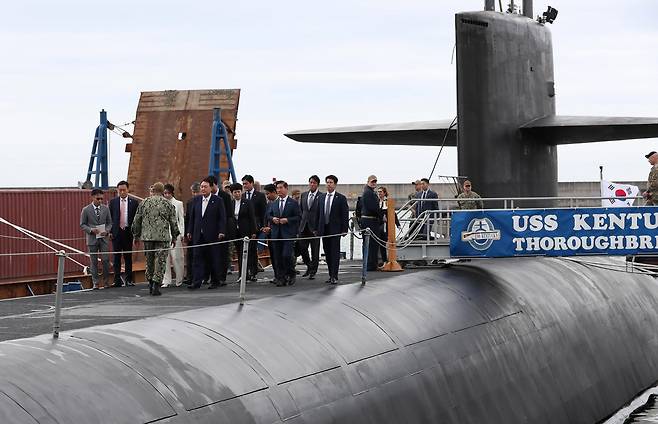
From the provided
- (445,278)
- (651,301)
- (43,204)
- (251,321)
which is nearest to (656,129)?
(651,301)

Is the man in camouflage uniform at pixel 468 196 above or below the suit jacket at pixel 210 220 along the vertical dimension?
above

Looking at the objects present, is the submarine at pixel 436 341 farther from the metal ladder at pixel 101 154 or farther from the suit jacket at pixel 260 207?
the metal ladder at pixel 101 154

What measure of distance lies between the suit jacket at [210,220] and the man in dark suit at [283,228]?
0.71m

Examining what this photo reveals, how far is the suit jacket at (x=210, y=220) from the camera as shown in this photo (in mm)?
12422

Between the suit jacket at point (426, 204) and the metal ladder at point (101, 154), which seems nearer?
the suit jacket at point (426, 204)

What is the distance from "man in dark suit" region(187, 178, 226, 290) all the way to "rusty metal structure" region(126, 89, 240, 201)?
12.6 metres

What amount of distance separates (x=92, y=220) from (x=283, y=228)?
274cm

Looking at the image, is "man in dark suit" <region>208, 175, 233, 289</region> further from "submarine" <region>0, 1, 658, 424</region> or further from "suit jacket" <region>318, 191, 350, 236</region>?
"submarine" <region>0, 1, 658, 424</region>

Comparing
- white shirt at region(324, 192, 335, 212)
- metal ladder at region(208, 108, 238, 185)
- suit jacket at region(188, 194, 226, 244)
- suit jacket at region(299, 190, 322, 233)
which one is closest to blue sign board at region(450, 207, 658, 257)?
white shirt at region(324, 192, 335, 212)

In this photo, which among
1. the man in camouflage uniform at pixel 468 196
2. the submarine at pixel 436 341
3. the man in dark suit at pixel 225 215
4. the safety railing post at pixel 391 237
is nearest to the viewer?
the submarine at pixel 436 341

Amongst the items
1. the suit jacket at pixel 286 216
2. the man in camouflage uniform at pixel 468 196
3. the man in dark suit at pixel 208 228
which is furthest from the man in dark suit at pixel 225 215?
the man in camouflage uniform at pixel 468 196

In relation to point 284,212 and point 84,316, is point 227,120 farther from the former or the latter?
point 84,316

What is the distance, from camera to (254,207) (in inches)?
550

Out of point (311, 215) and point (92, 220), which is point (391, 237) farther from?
point (92, 220)
